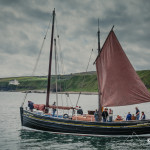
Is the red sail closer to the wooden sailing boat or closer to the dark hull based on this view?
the wooden sailing boat

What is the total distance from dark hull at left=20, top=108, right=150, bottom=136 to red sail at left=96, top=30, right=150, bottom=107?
2.83 meters

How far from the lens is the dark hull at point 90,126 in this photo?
2854cm

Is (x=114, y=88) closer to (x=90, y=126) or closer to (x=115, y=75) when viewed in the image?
(x=115, y=75)

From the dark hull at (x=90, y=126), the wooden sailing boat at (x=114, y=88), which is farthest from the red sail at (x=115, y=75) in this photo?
the dark hull at (x=90, y=126)

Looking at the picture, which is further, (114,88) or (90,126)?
(90,126)

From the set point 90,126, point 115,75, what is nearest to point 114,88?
point 115,75

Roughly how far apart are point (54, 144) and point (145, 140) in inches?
466

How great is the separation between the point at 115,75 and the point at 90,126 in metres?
7.69

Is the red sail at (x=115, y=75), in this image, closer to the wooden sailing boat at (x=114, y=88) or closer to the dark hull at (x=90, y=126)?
the wooden sailing boat at (x=114, y=88)

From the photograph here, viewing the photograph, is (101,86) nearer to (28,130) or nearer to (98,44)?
(98,44)

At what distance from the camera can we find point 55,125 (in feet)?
102

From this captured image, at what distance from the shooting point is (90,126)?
2950 centimetres

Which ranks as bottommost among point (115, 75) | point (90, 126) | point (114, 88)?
point (90, 126)

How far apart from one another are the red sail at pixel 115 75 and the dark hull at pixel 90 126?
283cm
